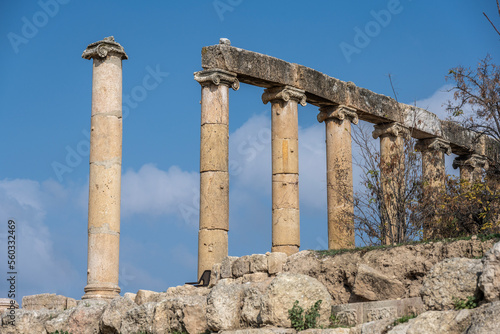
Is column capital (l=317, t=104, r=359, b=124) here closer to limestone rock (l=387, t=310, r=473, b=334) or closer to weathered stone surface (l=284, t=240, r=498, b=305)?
weathered stone surface (l=284, t=240, r=498, b=305)

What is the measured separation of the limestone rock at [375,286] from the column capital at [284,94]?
11648 millimetres

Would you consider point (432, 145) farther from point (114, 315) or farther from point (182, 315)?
point (182, 315)

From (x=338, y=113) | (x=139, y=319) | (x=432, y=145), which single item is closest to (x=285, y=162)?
(x=338, y=113)

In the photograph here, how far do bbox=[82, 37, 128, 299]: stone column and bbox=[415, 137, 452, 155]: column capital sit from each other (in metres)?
14.7

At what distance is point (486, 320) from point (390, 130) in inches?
789

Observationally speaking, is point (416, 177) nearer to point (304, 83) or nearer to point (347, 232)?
point (347, 232)

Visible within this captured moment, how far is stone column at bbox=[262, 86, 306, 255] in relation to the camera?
24.7m

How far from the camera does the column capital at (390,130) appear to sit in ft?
96.5

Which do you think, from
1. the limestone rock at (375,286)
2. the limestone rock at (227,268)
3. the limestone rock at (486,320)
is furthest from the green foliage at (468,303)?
the limestone rock at (227,268)

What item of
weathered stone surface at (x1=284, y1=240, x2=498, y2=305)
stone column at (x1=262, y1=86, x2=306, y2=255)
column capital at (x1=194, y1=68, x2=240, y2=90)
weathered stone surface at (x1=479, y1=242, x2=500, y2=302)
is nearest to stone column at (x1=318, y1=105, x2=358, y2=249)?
stone column at (x1=262, y1=86, x2=306, y2=255)

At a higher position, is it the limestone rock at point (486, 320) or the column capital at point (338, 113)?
the column capital at point (338, 113)

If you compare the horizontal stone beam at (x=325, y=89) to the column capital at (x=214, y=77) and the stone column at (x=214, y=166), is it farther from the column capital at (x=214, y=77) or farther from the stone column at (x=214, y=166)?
the stone column at (x=214, y=166)

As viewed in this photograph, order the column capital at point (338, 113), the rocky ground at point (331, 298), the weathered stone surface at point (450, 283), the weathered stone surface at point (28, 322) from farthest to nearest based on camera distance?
1. the column capital at point (338, 113)
2. the weathered stone surface at point (28, 322)
3. the weathered stone surface at point (450, 283)
4. the rocky ground at point (331, 298)

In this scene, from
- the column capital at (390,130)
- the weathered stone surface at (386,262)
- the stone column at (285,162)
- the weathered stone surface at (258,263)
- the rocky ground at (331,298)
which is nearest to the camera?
the rocky ground at (331,298)
